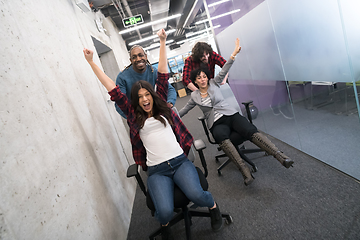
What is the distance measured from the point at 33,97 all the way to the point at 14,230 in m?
0.71

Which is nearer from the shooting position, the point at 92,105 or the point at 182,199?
the point at 182,199

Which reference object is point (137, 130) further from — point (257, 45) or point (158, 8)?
point (158, 8)

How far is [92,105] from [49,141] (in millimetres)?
949

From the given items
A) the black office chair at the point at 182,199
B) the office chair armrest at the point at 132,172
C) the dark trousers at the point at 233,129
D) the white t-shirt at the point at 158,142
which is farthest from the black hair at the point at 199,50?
the office chair armrest at the point at 132,172

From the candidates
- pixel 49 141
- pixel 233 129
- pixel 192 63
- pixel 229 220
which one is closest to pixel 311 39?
pixel 233 129

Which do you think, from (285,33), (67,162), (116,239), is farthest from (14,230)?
(285,33)

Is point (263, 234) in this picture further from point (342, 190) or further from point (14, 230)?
point (14, 230)

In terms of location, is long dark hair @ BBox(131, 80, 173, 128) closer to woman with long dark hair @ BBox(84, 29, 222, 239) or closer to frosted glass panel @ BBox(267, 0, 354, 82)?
woman with long dark hair @ BBox(84, 29, 222, 239)

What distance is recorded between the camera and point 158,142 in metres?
1.62

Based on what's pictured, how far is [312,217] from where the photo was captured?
1445mm

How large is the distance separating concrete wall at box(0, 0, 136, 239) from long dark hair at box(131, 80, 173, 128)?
1.57ft

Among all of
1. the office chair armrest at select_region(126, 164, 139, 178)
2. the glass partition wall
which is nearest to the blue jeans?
the office chair armrest at select_region(126, 164, 139, 178)

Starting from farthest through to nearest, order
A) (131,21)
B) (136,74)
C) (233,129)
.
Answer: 1. (131,21)
2. (233,129)
3. (136,74)

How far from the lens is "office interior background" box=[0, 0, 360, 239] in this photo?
3.29ft
